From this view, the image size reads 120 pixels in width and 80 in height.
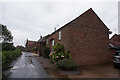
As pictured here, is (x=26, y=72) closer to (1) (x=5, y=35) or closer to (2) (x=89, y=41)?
(2) (x=89, y=41)

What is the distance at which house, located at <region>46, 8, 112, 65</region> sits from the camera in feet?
33.0

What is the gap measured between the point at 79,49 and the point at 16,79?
7.57m

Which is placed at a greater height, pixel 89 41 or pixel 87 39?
pixel 87 39

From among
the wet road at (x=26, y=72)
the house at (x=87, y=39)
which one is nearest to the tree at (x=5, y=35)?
the wet road at (x=26, y=72)

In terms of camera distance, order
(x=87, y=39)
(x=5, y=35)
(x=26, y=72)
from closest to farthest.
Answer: (x=26, y=72) < (x=87, y=39) < (x=5, y=35)

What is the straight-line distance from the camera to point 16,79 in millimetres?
5172

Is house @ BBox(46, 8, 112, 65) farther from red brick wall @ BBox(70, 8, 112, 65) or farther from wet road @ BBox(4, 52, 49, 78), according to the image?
wet road @ BBox(4, 52, 49, 78)

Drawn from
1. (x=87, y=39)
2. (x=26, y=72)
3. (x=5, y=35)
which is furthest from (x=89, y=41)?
(x=5, y=35)

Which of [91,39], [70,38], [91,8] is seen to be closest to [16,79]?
[70,38]

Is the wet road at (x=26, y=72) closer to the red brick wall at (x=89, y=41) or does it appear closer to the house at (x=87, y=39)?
the house at (x=87, y=39)

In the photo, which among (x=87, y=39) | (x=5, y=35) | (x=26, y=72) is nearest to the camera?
(x=26, y=72)

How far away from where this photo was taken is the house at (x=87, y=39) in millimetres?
10062

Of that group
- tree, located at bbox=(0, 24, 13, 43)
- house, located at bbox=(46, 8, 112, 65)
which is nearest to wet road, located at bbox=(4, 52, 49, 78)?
house, located at bbox=(46, 8, 112, 65)

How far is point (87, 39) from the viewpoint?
35.9 ft
